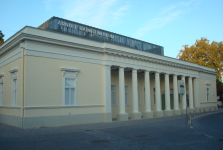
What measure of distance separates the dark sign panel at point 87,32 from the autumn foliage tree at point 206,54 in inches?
811

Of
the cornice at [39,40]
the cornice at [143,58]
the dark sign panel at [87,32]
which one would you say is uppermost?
the dark sign panel at [87,32]

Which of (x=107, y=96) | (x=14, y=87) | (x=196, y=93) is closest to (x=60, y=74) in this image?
(x=14, y=87)

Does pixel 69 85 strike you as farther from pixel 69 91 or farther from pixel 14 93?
pixel 14 93

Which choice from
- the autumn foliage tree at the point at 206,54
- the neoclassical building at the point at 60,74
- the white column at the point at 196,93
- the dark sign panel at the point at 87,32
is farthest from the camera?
the autumn foliage tree at the point at 206,54

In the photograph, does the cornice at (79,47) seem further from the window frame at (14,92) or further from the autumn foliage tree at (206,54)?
the autumn foliage tree at (206,54)

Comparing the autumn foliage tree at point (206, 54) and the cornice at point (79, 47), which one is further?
the autumn foliage tree at point (206, 54)

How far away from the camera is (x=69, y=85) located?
1594 cm

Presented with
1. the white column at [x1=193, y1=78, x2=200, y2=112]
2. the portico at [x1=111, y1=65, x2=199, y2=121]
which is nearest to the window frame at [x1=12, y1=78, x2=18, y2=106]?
the portico at [x1=111, y1=65, x2=199, y2=121]

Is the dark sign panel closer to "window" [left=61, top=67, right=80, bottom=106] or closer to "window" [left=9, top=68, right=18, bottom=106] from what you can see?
"window" [left=61, top=67, right=80, bottom=106]

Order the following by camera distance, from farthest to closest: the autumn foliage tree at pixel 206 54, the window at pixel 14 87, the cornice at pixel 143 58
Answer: the autumn foliage tree at pixel 206 54 → the cornice at pixel 143 58 → the window at pixel 14 87

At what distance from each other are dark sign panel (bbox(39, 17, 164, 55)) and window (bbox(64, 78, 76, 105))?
4.14 meters

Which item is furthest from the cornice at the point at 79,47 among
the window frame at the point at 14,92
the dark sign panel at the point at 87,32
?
the window frame at the point at 14,92

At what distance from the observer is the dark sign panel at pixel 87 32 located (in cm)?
1700

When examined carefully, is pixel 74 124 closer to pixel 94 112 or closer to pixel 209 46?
pixel 94 112
